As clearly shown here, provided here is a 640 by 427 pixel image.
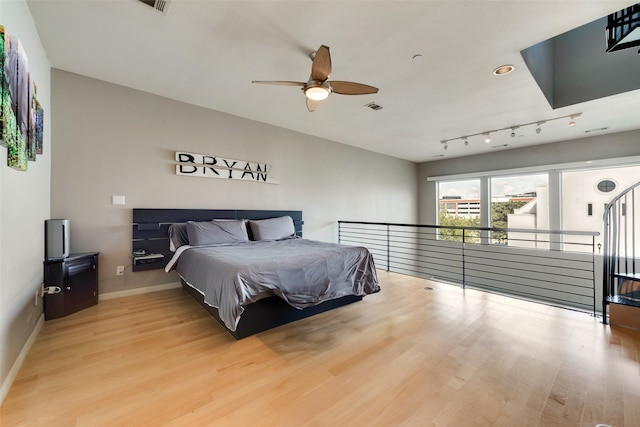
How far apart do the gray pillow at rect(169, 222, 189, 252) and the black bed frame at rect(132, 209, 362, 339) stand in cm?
12

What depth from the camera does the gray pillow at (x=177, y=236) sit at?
3385mm

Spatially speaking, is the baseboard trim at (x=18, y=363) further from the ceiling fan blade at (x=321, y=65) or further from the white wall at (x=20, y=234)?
the ceiling fan blade at (x=321, y=65)

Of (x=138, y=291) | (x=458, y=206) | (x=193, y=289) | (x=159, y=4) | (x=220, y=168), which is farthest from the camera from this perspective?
(x=458, y=206)

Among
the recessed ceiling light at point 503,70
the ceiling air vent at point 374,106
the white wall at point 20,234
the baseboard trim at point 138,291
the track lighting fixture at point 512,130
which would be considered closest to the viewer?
the white wall at point 20,234

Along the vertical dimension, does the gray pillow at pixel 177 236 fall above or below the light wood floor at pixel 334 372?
above

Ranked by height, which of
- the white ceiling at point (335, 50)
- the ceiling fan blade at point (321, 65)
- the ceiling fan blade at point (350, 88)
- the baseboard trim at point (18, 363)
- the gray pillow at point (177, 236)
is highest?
the white ceiling at point (335, 50)

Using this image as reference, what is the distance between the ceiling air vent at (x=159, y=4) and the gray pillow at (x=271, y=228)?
260 cm

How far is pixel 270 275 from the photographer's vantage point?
7.20ft

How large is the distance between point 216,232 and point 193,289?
0.76m

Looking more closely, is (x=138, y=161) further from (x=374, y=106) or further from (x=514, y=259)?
(x=514, y=259)

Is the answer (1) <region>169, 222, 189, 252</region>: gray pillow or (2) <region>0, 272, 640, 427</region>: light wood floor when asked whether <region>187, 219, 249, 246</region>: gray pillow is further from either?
(2) <region>0, 272, 640, 427</region>: light wood floor

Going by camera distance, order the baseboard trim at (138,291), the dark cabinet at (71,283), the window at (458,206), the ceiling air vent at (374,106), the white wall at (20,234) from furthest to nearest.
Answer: the window at (458,206) < the ceiling air vent at (374,106) < the baseboard trim at (138,291) < the dark cabinet at (71,283) < the white wall at (20,234)

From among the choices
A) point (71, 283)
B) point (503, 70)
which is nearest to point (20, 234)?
point (71, 283)

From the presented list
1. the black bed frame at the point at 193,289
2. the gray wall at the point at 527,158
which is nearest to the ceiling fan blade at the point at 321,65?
the black bed frame at the point at 193,289
